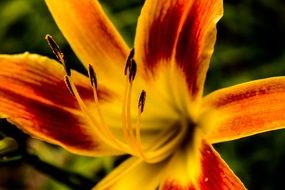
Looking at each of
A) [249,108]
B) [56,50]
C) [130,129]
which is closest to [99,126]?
[130,129]

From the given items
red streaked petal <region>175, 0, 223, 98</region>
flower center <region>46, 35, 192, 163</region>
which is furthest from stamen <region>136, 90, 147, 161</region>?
red streaked petal <region>175, 0, 223, 98</region>

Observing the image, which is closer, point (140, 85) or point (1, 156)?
point (1, 156)

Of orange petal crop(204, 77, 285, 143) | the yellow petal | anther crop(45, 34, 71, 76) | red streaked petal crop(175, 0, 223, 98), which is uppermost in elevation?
anther crop(45, 34, 71, 76)

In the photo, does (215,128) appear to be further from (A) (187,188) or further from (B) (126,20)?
(B) (126,20)

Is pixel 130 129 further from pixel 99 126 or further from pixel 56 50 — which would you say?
pixel 56 50

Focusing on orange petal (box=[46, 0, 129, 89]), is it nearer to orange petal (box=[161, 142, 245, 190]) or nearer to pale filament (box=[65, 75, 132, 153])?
pale filament (box=[65, 75, 132, 153])

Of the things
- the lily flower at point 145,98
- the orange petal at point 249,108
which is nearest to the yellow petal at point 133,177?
the lily flower at point 145,98

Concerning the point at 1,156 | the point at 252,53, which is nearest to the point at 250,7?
the point at 252,53
